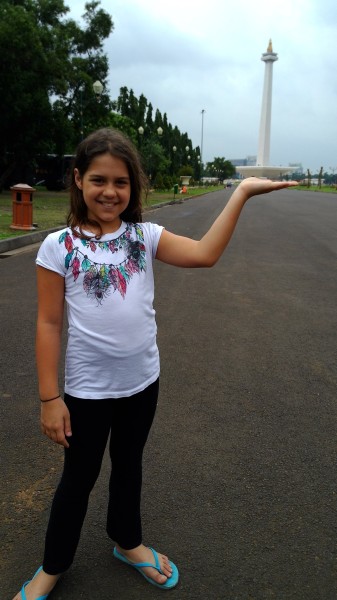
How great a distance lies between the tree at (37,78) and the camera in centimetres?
2281

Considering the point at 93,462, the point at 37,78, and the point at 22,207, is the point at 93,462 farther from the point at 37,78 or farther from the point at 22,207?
the point at 37,78

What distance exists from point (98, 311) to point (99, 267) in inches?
5.6

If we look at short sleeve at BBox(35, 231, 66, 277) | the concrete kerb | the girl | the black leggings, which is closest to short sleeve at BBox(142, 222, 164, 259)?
the girl

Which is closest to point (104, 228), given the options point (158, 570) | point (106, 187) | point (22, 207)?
point (106, 187)

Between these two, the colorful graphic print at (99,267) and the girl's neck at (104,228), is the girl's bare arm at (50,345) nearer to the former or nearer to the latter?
the colorful graphic print at (99,267)

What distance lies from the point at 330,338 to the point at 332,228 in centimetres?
1121

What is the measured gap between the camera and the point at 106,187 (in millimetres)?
1823

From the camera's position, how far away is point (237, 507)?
2562mm

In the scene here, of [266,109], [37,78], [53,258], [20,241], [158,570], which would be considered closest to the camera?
[53,258]

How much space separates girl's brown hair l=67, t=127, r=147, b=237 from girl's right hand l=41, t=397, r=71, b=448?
1.92 ft

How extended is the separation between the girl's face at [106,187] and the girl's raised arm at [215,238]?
226 mm

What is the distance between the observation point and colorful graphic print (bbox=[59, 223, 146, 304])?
1.80m

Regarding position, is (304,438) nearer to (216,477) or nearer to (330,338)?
(216,477)

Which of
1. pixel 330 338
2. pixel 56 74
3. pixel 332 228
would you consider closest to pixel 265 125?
pixel 56 74
